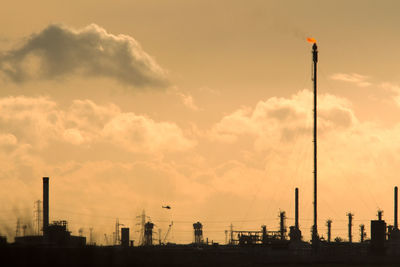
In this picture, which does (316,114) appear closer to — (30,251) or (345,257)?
(345,257)

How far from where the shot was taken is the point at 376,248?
122125 millimetres

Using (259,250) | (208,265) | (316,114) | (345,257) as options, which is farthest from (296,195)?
(208,265)

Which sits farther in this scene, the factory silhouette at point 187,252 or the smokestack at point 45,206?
the smokestack at point 45,206

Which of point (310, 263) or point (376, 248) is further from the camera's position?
point (376, 248)

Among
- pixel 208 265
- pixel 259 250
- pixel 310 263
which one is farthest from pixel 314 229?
pixel 259 250

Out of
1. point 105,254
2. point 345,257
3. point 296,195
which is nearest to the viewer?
point 105,254

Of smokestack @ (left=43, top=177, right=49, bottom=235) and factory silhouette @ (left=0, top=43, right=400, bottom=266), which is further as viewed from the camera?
smokestack @ (left=43, top=177, right=49, bottom=235)

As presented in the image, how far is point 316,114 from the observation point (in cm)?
10188

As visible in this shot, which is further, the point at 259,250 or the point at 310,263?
the point at 259,250

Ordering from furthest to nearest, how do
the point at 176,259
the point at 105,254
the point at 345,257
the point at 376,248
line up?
the point at 376,248
the point at 345,257
the point at 176,259
the point at 105,254

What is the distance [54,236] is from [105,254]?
1676 inches

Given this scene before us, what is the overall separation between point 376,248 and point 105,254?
50.9m

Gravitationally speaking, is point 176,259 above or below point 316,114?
below

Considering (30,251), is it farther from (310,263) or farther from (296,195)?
(296,195)
